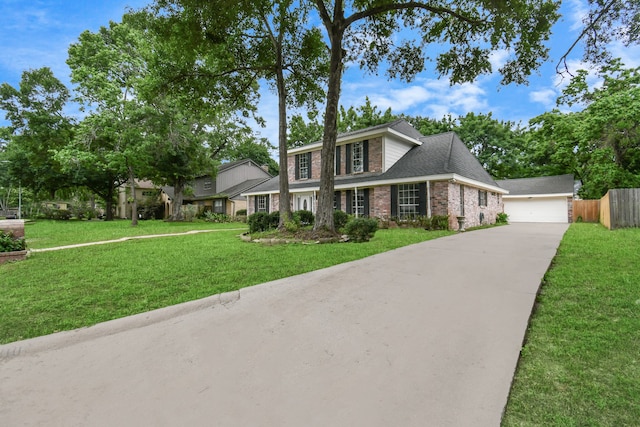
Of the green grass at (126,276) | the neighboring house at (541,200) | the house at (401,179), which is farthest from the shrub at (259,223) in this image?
the neighboring house at (541,200)

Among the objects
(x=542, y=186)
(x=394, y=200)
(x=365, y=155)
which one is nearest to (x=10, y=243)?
(x=394, y=200)

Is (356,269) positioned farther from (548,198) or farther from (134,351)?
(548,198)

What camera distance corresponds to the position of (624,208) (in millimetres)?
11656

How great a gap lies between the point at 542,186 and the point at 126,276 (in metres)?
26.2

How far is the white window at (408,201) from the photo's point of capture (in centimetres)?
1376

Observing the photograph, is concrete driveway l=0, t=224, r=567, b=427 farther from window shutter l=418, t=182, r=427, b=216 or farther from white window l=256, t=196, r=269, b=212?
white window l=256, t=196, r=269, b=212

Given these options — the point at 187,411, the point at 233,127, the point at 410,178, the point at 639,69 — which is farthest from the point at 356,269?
the point at 639,69

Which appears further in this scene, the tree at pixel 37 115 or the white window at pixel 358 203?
the tree at pixel 37 115

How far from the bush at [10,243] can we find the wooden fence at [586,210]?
87.5 ft

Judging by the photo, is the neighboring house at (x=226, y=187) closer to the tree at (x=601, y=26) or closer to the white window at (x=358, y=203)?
the white window at (x=358, y=203)

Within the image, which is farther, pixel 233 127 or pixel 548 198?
pixel 233 127

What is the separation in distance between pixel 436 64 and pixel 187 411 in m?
12.3

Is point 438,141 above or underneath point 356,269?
above

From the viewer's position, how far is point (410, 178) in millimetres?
13398
